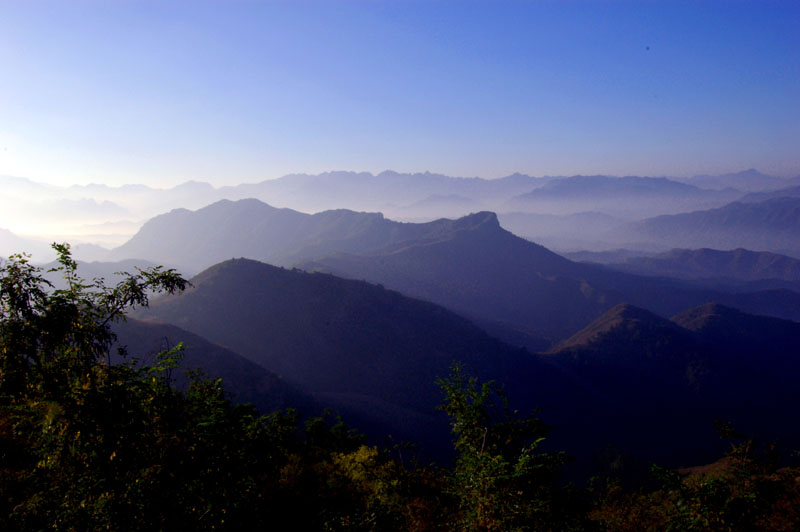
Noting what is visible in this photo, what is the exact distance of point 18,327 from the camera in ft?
32.3

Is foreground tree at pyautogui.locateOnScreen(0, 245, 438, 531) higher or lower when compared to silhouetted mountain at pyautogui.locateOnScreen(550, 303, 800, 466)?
higher

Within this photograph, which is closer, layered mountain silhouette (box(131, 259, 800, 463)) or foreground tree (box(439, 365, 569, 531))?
foreground tree (box(439, 365, 569, 531))

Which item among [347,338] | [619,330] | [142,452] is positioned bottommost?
[619,330]

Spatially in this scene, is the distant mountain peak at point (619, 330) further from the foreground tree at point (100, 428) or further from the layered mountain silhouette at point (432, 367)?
the foreground tree at point (100, 428)

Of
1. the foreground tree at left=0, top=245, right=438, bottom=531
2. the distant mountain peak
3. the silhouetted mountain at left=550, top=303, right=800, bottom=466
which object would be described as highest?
the foreground tree at left=0, top=245, right=438, bottom=531

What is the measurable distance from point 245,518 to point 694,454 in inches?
5571

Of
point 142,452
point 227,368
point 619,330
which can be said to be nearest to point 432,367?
point 227,368

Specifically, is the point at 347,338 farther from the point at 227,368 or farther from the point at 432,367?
the point at 227,368

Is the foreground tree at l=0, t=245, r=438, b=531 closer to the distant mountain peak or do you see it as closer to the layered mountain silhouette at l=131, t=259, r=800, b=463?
the layered mountain silhouette at l=131, t=259, r=800, b=463

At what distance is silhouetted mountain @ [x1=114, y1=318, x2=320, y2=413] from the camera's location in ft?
284

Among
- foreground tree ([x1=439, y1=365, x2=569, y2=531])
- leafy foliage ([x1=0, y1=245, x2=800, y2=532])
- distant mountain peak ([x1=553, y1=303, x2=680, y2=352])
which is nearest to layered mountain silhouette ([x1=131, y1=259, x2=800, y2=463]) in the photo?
distant mountain peak ([x1=553, y1=303, x2=680, y2=352])

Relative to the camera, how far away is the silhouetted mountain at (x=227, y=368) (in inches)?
3403

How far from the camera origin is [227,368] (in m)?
91.9

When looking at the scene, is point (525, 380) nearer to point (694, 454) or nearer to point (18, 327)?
point (694, 454)
